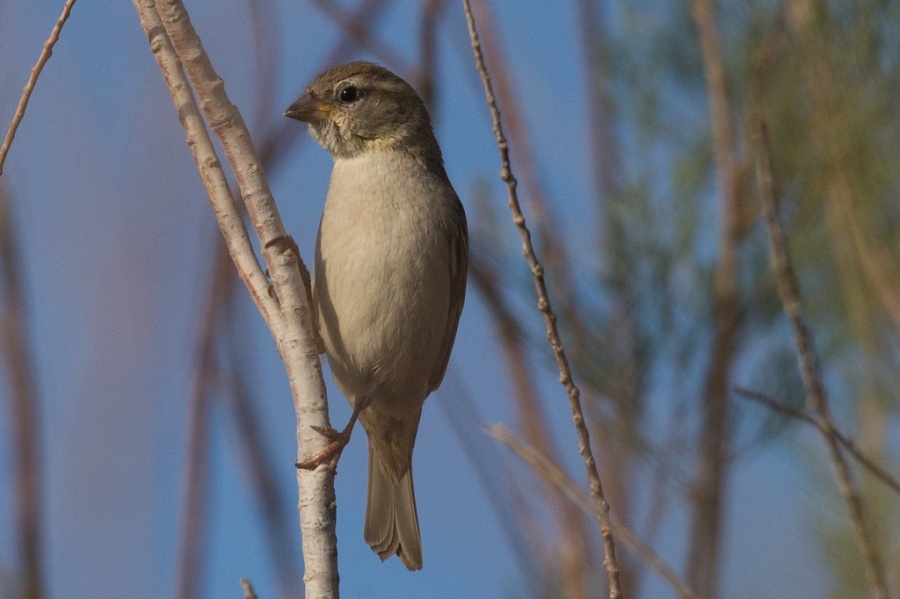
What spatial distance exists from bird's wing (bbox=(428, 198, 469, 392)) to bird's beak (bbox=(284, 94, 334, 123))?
0.50m

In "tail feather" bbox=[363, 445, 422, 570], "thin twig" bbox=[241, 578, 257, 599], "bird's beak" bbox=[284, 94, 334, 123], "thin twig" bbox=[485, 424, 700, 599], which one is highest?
"bird's beak" bbox=[284, 94, 334, 123]

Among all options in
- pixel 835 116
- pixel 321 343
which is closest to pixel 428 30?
pixel 321 343

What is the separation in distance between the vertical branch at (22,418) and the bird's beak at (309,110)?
0.94 m

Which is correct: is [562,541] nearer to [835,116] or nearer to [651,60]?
[835,116]

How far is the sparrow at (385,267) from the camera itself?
9.68ft

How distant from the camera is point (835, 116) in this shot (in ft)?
9.28

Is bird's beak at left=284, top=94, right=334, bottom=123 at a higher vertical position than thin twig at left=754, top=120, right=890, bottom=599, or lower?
higher

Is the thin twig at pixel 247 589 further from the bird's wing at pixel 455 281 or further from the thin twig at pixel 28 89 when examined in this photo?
the bird's wing at pixel 455 281

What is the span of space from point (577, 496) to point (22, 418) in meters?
1.31

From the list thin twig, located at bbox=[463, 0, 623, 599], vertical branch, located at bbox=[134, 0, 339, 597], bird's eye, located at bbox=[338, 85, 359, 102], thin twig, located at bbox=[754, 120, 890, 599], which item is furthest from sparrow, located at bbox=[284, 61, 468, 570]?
thin twig, located at bbox=[754, 120, 890, 599]

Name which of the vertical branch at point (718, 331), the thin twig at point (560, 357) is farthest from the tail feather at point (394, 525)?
the thin twig at point (560, 357)

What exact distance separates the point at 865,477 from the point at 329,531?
162 centimetres

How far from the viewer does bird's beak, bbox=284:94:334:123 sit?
3.39 meters

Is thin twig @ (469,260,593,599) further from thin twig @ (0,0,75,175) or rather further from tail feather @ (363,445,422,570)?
thin twig @ (0,0,75,175)
